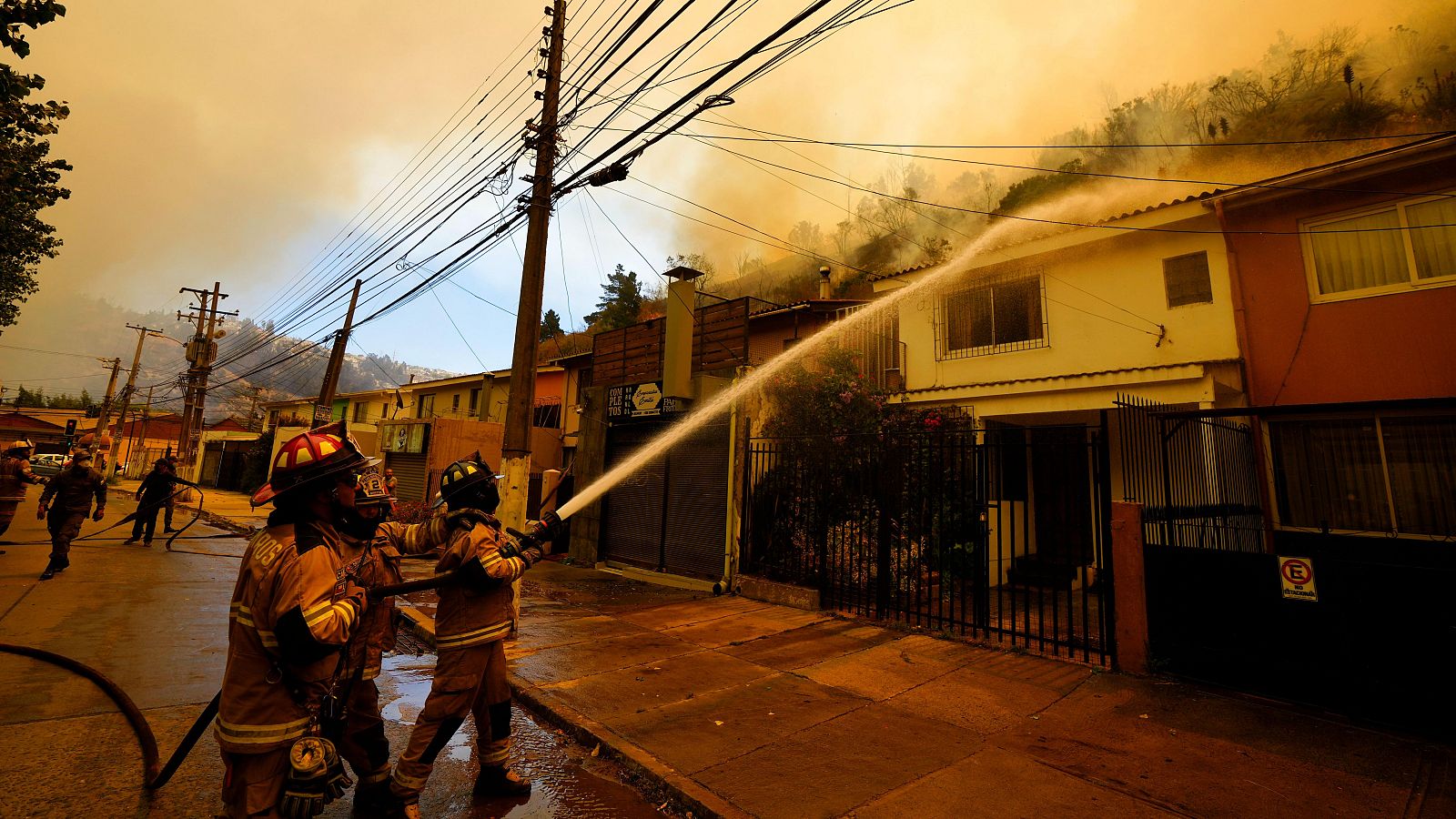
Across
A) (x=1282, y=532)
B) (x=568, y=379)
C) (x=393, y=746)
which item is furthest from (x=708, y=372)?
(x=568, y=379)

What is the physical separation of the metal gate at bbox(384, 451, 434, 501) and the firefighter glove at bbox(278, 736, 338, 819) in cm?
2379

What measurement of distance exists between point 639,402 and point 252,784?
10136 millimetres

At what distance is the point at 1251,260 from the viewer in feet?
32.3

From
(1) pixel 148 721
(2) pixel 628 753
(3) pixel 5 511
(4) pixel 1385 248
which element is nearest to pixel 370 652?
(2) pixel 628 753

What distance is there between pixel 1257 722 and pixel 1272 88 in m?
32.6

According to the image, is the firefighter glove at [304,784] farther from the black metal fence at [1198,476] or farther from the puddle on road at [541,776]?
the black metal fence at [1198,476]

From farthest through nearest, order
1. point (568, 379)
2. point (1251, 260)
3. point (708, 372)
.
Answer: point (568, 379) < point (708, 372) < point (1251, 260)

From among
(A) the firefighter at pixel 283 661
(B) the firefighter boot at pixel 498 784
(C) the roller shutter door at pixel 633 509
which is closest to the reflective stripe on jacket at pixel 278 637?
(A) the firefighter at pixel 283 661

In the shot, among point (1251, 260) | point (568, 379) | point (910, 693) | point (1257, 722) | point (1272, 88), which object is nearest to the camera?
point (1257, 722)

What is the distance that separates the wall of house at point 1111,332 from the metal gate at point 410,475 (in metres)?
20.2

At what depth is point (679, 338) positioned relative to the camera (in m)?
11.3

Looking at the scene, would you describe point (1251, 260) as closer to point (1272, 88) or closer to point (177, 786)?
point (177, 786)

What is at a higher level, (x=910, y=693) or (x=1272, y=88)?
(x=1272, y=88)

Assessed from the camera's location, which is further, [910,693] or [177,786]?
[910,693]
